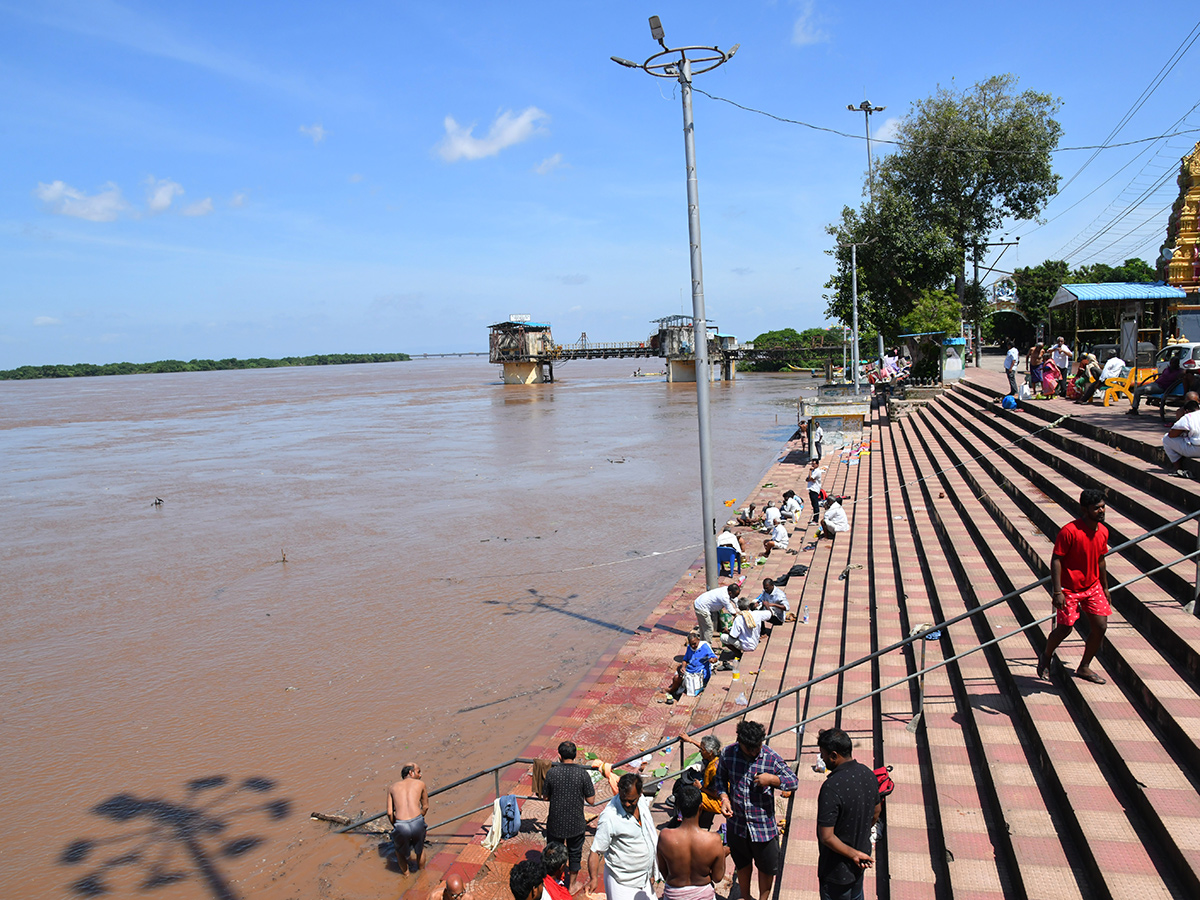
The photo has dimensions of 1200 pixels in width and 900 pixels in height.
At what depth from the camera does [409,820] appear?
6234 millimetres

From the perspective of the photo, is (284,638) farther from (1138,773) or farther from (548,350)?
(548,350)

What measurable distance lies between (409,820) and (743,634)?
417 centimetres

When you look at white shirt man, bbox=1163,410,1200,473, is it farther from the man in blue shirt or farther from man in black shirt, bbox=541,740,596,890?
man in black shirt, bbox=541,740,596,890

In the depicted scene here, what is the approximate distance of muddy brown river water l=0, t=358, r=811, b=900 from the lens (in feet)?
24.0

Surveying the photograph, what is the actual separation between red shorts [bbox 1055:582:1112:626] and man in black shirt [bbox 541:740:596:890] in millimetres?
3448

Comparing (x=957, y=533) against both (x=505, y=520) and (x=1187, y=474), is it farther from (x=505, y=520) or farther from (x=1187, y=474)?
(x=505, y=520)

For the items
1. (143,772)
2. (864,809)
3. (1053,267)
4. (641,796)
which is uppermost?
(1053,267)

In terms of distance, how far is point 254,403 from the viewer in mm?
73875

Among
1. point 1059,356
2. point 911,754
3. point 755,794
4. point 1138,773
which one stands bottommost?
point 911,754

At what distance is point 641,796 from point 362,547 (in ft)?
46.9

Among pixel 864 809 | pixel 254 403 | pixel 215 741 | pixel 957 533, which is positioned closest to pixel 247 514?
pixel 215 741

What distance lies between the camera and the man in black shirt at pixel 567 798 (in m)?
5.39

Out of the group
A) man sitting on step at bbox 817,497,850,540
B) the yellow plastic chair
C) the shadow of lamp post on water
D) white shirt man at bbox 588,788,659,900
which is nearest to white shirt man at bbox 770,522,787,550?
man sitting on step at bbox 817,497,850,540

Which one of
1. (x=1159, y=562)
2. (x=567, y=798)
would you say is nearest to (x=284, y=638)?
(x=567, y=798)
